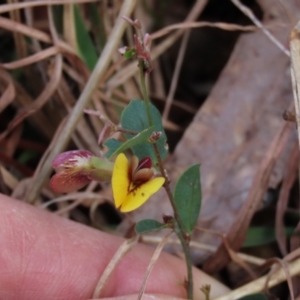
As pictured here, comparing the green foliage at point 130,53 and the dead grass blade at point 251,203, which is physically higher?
the green foliage at point 130,53

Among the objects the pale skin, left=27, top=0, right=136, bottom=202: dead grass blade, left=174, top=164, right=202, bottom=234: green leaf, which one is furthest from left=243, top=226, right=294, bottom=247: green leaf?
left=27, top=0, right=136, bottom=202: dead grass blade

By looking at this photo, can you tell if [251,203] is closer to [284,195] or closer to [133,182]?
[284,195]

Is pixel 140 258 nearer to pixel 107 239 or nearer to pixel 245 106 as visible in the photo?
pixel 107 239

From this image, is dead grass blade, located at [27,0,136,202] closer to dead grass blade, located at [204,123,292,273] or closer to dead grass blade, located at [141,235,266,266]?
dead grass blade, located at [141,235,266,266]

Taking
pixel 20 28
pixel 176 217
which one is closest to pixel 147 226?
pixel 176 217

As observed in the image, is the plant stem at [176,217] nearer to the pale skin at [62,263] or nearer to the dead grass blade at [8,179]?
the pale skin at [62,263]

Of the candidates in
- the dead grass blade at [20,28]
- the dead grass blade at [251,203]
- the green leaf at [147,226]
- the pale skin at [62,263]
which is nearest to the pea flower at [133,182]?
the green leaf at [147,226]
